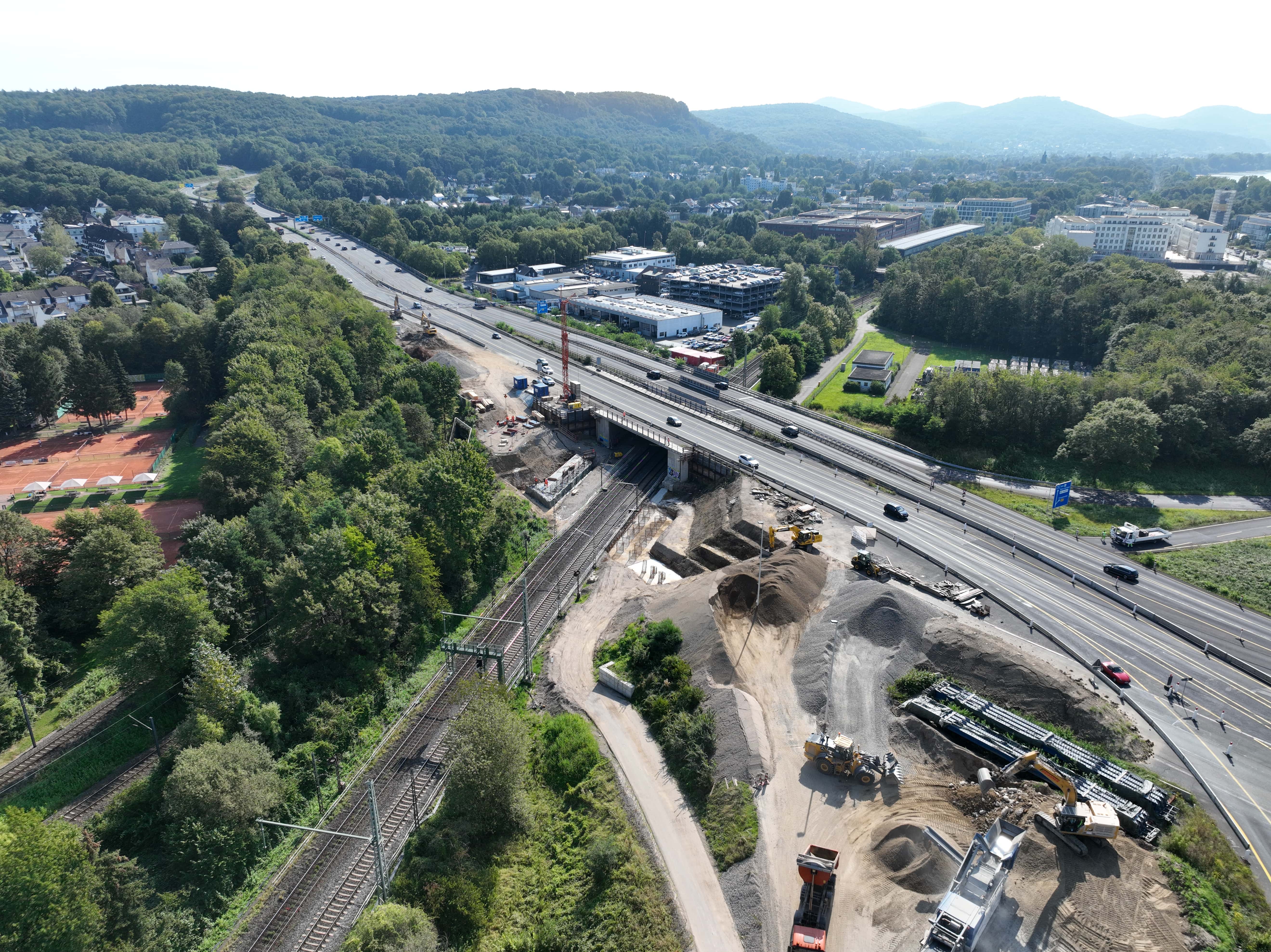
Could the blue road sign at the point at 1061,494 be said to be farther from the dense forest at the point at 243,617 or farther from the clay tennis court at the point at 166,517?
the clay tennis court at the point at 166,517

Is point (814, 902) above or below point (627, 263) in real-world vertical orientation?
below

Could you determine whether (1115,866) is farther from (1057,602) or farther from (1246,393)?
(1246,393)

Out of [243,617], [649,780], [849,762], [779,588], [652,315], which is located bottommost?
[649,780]

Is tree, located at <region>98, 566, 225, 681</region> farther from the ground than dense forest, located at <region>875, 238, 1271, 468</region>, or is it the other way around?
dense forest, located at <region>875, 238, 1271, 468</region>

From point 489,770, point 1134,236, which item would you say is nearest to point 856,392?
point 489,770

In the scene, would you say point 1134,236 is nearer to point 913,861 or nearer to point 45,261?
point 913,861

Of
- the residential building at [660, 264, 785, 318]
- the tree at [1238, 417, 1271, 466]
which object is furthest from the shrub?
the residential building at [660, 264, 785, 318]

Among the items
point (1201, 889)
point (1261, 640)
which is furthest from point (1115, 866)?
point (1261, 640)

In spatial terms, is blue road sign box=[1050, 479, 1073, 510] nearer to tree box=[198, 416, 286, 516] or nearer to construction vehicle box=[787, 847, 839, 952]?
construction vehicle box=[787, 847, 839, 952]
